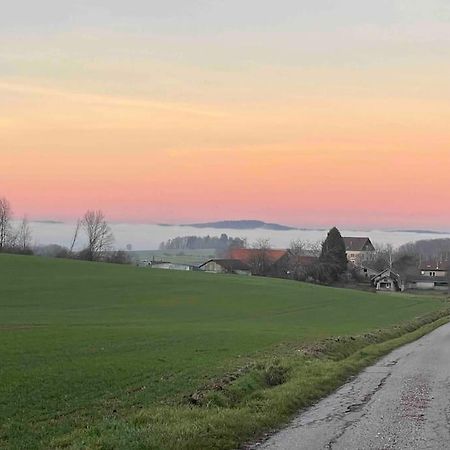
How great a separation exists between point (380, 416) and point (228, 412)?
118 inches

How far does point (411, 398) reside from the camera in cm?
1502

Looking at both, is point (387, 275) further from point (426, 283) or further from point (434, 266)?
point (434, 266)

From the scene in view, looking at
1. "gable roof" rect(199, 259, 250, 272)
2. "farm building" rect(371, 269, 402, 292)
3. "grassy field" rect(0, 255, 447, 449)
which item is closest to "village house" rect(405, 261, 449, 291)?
"farm building" rect(371, 269, 402, 292)

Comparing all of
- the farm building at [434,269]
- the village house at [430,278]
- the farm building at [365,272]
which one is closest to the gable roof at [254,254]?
the farm building at [365,272]

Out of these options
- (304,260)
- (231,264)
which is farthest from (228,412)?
(231,264)

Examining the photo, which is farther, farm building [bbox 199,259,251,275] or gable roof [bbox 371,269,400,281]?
farm building [bbox 199,259,251,275]

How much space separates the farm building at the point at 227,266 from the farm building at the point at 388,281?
109 feet

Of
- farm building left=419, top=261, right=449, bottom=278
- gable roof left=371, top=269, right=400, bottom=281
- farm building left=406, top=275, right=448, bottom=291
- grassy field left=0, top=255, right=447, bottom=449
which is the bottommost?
grassy field left=0, top=255, right=447, bottom=449

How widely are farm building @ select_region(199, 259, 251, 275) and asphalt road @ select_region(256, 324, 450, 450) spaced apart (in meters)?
146

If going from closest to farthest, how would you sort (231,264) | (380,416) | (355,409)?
(380,416) < (355,409) < (231,264)

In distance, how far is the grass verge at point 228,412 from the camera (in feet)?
32.1

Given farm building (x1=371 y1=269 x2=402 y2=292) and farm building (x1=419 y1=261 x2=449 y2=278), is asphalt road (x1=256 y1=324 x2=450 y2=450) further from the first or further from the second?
farm building (x1=419 y1=261 x2=449 y2=278)

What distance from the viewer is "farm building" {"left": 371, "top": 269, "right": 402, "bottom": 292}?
475 feet

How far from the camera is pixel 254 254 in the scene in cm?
16800
